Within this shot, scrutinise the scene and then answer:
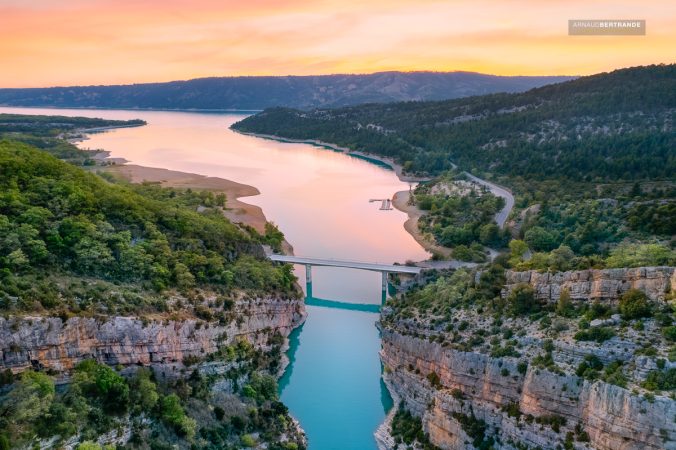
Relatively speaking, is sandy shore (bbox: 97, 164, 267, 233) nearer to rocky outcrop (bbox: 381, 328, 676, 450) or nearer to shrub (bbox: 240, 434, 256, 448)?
shrub (bbox: 240, 434, 256, 448)

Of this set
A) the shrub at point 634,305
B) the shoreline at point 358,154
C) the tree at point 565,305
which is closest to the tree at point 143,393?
the tree at point 565,305

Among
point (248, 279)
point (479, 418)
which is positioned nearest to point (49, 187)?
point (248, 279)

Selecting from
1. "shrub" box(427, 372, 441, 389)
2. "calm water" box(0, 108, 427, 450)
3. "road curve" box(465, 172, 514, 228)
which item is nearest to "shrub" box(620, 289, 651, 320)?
"shrub" box(427, 372, 441, 389)

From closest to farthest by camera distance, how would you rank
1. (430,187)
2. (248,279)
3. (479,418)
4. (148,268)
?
1. (479,418)
2. (148,268)
3. (248,279)
4. (430,187)

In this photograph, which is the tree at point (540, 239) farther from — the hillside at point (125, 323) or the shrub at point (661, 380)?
the shrub at point (661, 380)

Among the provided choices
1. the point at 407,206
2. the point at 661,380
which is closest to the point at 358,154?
the point at 407,206

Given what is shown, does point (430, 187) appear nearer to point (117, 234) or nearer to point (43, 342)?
point (117, 234)

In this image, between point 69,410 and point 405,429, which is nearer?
point 69,410

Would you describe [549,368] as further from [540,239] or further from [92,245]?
[540,239]
